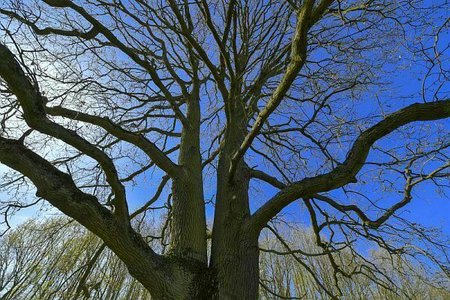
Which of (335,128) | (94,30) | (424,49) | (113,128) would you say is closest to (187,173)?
(113,128)

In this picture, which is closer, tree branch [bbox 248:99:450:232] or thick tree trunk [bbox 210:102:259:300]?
tree branch [bbox 248:99:450:232]

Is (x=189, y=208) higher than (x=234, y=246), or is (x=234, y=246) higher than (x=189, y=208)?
(x=189, y=208)

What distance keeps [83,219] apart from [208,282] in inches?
39.1

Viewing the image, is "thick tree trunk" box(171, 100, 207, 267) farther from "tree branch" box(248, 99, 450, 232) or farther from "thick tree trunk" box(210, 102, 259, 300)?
"tree branch" box(248, 99, 450, 232)

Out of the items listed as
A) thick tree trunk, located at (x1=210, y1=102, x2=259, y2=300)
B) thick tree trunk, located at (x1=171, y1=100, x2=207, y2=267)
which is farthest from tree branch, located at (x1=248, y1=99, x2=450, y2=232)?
thick tree trunk, located at (x1=171, y1=100, x2=207, y2=267)

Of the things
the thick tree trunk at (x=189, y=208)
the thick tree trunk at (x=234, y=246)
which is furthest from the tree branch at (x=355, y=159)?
the thick tree trunk at (x=189, y=208)

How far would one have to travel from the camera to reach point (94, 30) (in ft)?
9.84

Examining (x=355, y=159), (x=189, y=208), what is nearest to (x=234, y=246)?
(x=189, y=208)

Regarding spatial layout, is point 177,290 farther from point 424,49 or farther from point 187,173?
point 424,49

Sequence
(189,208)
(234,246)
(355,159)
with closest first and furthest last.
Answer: (355,159)
(234,246)
(189,208)

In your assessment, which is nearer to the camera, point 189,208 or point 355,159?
point 355,159

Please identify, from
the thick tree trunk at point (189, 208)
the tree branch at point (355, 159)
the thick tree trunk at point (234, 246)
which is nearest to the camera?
the tree branch at point (355, 159)

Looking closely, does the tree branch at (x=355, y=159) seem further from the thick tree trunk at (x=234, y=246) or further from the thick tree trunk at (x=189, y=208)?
the thick tree trunk at (x=189, y=208)

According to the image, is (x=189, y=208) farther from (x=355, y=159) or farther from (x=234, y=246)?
(x=355, y=159)
